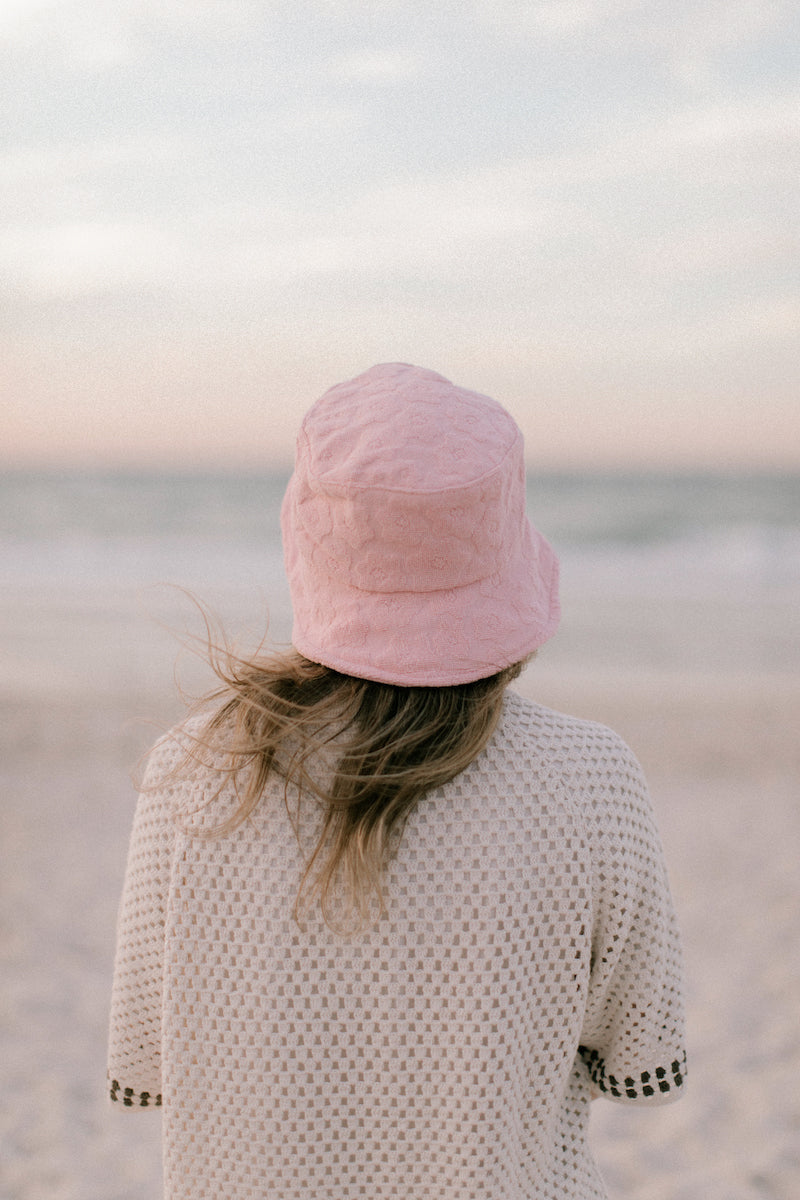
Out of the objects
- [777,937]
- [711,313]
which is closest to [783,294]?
[711,313]

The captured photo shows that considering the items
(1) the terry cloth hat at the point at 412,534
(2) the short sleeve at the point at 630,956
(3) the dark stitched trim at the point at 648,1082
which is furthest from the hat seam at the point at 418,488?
(3) the dark stitched trim at the point at 648,1082

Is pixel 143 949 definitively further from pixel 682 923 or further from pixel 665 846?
pixel 665 846

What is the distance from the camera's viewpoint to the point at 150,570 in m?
17.2

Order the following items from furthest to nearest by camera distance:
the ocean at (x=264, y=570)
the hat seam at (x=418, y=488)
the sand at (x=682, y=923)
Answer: the ocean at (x=264, y=570) → the sand at (x=682, y=923) → the hat seam at (x=418, y=488)

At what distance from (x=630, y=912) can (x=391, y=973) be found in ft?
0.94

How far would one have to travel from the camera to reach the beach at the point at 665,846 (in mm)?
2875

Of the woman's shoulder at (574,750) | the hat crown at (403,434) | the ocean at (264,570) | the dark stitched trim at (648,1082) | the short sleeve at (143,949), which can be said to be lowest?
the ocean at (264,570)

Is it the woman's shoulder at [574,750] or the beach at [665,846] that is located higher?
the woman's shoulder at [574,750]

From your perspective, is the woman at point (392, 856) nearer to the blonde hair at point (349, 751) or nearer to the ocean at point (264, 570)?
the blonde hair at point (349, 751)

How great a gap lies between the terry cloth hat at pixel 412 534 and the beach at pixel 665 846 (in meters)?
0.21

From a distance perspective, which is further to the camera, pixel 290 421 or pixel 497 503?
pixel 290 421

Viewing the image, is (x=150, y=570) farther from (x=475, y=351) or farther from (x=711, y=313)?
(x=711, y=313)

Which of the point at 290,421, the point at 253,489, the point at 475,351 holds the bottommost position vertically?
the point at 253,489

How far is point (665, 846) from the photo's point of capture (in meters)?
5.06
